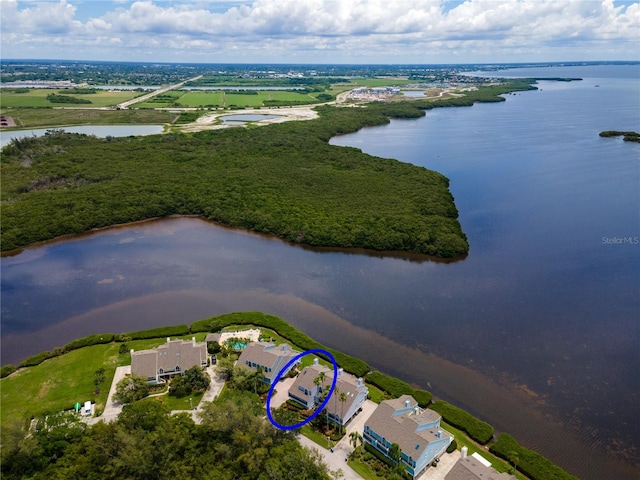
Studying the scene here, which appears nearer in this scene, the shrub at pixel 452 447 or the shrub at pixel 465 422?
the shrub at pixel 452 447

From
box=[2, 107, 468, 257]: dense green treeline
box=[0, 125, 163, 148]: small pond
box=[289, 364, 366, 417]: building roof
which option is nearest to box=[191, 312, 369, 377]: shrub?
box=[289, 364, 366, 417]: building roof

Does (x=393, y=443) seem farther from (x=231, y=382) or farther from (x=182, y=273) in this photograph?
(x=182, y=273)

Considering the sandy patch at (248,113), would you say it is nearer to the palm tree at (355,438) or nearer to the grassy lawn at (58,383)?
the grassy lawn at (58,383)

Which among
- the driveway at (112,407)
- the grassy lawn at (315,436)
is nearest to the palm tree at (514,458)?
the grassy lawn at (315,436)

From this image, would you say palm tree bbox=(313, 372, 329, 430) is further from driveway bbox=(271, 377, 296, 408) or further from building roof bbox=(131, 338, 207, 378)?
building roof bbox=(131, 338, 207, 378)

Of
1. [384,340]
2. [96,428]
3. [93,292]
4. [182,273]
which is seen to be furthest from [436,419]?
[93,292]
